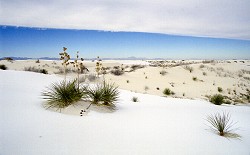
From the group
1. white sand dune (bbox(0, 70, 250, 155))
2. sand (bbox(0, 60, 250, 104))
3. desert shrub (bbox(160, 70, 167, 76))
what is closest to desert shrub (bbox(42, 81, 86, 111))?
white sand dune (bbox(0, 70, 250, 155))

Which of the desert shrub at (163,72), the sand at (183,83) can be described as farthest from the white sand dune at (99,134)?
the desert shrub at (163,72)

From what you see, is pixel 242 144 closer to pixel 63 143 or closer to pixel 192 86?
pixel 63 143

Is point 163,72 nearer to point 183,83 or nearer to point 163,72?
point 163,72

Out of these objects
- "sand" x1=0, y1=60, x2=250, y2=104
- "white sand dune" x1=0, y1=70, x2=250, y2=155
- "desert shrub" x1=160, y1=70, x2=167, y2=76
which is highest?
"white sand dune" x1=0, y1=70, x2=250, y2=155

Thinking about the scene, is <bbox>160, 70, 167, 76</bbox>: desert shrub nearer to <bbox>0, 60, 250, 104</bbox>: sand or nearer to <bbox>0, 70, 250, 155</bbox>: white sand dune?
<bbox>0, 60, 250, 104</bbox>: sand

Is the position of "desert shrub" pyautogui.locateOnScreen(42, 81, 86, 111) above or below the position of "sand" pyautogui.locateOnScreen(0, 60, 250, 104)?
above

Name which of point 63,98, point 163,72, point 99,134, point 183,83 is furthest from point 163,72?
point 99,134

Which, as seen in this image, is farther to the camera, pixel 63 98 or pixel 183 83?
pixel 183 83

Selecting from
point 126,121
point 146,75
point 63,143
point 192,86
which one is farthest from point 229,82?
point 63,143

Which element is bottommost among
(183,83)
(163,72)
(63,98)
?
(183,83)

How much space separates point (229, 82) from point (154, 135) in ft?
74.6

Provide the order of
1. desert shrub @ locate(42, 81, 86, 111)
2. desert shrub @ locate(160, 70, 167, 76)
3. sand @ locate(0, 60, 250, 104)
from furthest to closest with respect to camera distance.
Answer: desert shrub @ locate(160, 70, 167, 76)
sand @ locate(0, 60, 250, 104)
desert shrub @ locate(42, 81, 86, 111)

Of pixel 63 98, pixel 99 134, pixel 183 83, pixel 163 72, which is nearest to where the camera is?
pixel 99 134

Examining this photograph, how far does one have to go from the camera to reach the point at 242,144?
5.14 metres
